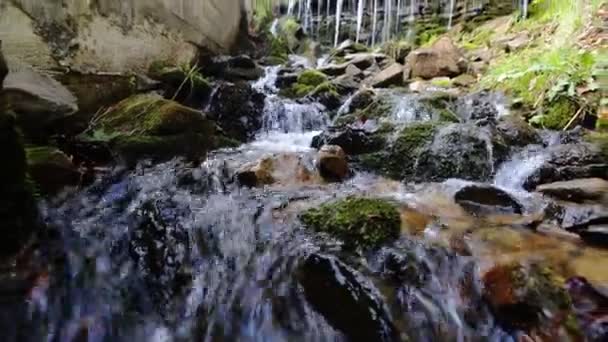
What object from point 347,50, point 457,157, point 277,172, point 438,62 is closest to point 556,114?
point 457,157

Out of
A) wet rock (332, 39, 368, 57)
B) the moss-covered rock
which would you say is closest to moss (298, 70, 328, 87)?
wet rock (332, 39, 368, 57)

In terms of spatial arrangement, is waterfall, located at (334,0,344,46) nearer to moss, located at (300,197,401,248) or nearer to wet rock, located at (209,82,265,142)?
wet rock, located at (209,82,265,142)

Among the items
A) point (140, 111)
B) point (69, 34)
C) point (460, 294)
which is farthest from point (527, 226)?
point (69, 34)

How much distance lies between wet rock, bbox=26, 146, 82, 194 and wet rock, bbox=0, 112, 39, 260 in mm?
767

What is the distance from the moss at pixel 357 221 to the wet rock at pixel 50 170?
1711 mm

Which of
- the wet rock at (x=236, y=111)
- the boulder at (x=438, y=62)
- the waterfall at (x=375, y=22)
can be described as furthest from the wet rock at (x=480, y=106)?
the waterfall at (x=375, y=22)

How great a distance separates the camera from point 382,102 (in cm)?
536

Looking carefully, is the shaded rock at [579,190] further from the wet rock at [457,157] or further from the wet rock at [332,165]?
the wet rock at [332,165]

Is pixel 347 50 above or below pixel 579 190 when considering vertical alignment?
above

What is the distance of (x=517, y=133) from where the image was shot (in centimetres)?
423

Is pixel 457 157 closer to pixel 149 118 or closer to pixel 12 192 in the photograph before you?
pixel 149 118

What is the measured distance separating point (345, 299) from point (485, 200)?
5.01 feet

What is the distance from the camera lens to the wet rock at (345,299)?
6.37ft

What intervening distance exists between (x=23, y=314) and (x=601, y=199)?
3.29 meters
